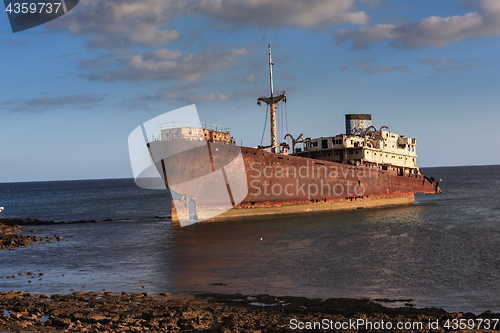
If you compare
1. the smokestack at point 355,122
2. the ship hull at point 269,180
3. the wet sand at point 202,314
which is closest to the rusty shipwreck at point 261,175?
the ship hull at point 269,180

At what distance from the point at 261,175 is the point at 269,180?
0.90 m

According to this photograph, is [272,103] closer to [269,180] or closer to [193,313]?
[269,180]

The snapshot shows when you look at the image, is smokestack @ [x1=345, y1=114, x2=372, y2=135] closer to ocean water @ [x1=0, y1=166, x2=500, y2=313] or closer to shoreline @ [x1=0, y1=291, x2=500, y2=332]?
ocean water @ [x1=0, y1=166, x2=500, y2=313]

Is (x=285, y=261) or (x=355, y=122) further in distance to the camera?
(x=355, y=122)

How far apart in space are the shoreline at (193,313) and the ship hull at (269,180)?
17.0 metres

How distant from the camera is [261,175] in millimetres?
29406

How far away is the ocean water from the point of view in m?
12.1

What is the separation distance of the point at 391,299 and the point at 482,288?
3.63 meters

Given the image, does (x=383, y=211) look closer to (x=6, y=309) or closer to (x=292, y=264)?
(x=292, y=264)

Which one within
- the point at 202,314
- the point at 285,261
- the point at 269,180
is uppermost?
the point at 269,180

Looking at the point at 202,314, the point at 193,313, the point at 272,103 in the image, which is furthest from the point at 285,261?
the point at 272,103

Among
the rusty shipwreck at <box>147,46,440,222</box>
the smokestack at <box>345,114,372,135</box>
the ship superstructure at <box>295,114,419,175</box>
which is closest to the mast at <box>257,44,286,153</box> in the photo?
the rusty shipwreck at <box>147,46,440,222</box>

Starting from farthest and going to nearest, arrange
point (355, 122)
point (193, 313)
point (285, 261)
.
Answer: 1. point (355, 122)
2. point (285, 261)
3. point (193, 313)

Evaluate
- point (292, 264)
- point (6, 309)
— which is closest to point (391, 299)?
point (292, 264)
